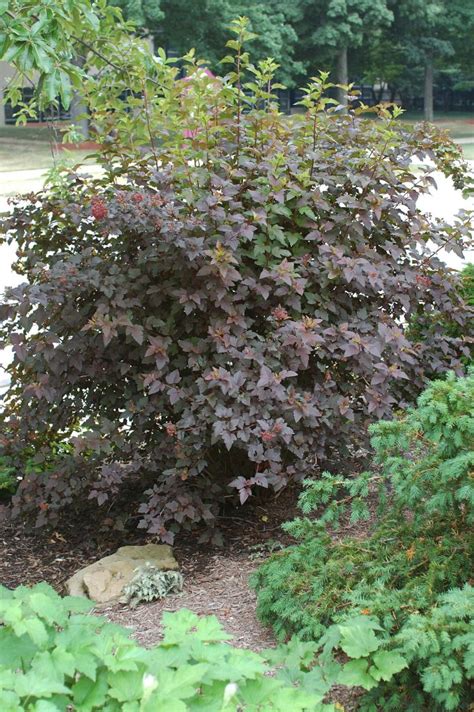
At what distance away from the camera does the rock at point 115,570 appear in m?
3.52

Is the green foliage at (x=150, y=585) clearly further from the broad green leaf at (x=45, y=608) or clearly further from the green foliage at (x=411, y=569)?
the broad green leaf at (x=45, y=608)

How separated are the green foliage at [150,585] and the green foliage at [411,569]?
41cm

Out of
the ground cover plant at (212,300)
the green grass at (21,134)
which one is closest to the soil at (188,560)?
the ground cover plant at (212,300)

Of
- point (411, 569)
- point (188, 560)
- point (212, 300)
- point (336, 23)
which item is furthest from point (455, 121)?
point (411, 569)

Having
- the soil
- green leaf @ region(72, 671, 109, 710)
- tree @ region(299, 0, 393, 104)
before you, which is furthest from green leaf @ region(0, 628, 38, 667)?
tree @ region(299, 0, 393, 104)

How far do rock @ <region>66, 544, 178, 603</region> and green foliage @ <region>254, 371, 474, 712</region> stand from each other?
57 centimetres

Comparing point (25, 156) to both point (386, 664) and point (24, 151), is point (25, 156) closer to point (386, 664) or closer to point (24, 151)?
point (24, 151)

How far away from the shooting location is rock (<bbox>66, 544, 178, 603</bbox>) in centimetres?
352

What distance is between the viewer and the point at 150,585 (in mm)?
3500

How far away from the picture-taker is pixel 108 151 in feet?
14.1

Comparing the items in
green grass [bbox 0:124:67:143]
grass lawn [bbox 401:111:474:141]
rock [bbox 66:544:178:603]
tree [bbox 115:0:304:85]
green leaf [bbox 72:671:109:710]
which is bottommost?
grass lawn [bbox 401:111:474:141]

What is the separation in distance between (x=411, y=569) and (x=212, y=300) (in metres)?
1.42

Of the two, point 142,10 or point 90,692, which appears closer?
point 90,692

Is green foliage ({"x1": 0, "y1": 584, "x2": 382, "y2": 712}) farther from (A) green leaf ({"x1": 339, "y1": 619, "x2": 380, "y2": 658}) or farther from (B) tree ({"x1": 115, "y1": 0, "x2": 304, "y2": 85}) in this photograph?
(B) tree ({"x1": 115, "y1": 0, "x2": 304, "y2": 85})
